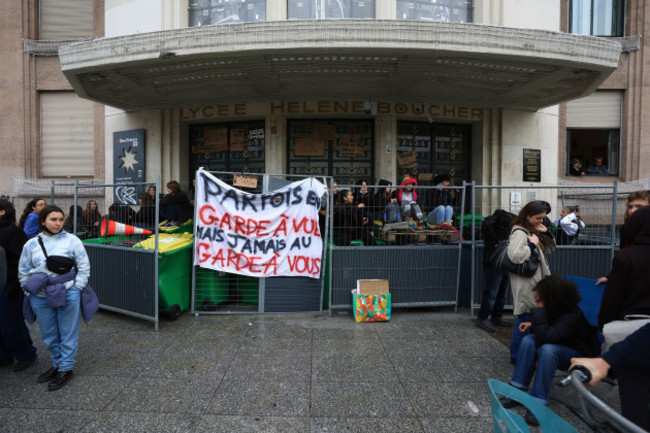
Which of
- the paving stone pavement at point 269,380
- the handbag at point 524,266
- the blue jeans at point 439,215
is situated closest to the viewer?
the paving stone pavement at point 269,380

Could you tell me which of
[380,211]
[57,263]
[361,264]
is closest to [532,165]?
[380,211]

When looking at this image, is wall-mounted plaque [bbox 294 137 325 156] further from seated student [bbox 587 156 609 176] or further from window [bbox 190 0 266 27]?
seated student [bbox 587 156 609 176]

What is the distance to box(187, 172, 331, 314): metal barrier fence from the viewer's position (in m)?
6.27

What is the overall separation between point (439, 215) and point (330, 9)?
572 cm

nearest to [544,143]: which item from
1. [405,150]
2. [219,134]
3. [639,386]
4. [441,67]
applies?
[405,150]

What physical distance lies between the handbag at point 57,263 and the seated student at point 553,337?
A: 14.3ft

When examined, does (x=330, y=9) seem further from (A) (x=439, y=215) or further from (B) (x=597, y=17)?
(B) (x=597, y=17)

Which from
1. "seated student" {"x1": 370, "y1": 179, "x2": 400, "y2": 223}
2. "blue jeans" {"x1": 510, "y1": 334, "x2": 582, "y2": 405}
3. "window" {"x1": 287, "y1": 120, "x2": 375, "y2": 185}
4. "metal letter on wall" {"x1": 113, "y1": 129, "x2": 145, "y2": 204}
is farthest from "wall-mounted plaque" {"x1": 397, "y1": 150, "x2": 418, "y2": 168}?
"blue jeans" {"x1": 510, "y1": 334, "x2": 582, "y2": 405}

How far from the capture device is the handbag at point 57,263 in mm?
3939

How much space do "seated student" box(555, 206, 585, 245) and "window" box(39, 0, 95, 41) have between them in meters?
14.1

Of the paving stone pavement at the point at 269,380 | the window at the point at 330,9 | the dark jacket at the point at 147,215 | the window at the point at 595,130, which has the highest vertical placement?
the window at the point at 330,9

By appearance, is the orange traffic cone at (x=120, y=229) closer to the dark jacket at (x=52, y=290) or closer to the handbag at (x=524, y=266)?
the dark jacket at (x=52, y=290)

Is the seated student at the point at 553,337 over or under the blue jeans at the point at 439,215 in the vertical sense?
under

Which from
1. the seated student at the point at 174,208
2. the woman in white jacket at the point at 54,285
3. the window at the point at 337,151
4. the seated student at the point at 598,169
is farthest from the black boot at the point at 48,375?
the seated student at the point at 598,169
